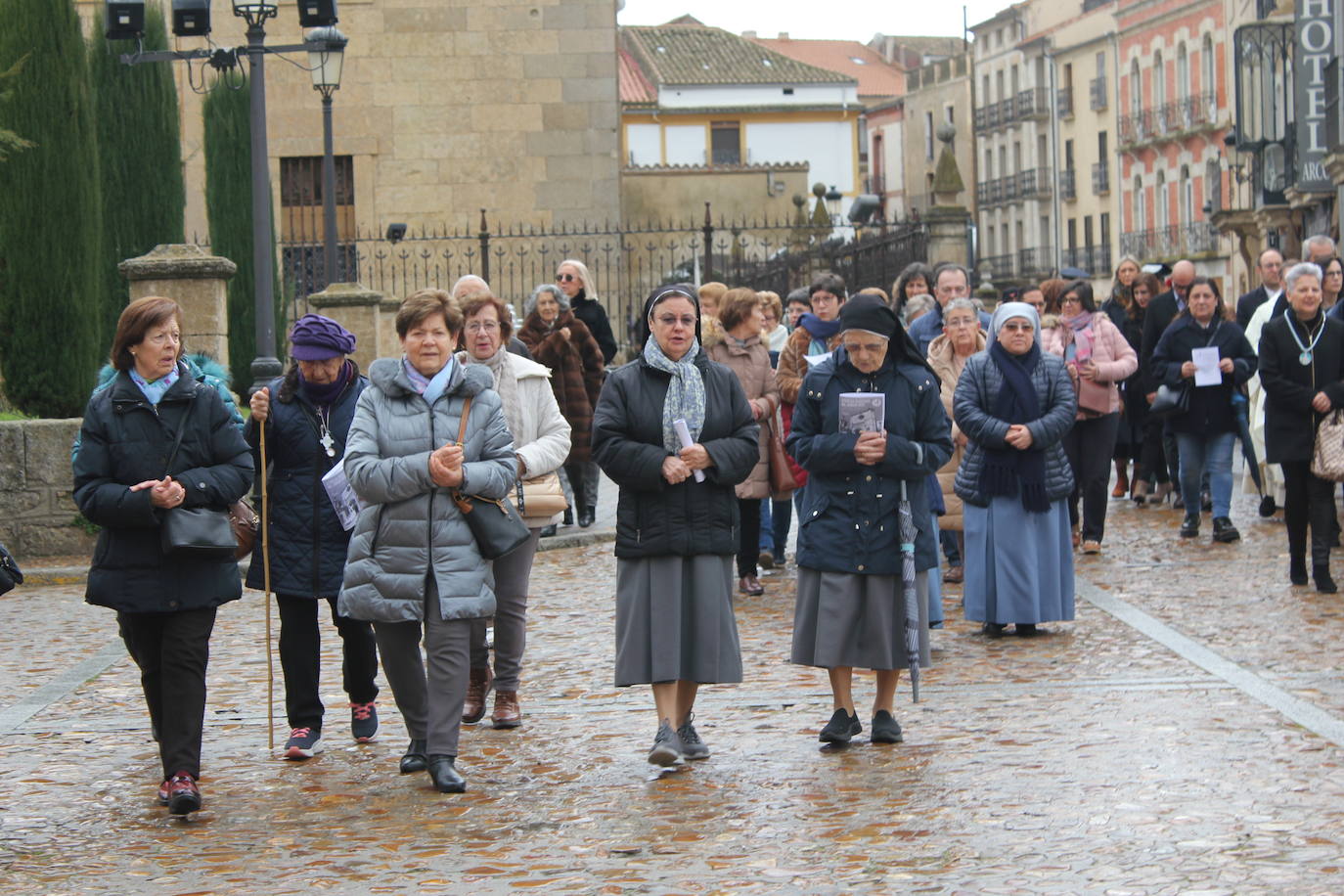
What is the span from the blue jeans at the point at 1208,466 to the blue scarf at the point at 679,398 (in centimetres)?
739

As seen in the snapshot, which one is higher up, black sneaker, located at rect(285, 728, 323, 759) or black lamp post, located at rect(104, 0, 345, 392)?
black lamp post, located at rect(104, 0, 345, 392)

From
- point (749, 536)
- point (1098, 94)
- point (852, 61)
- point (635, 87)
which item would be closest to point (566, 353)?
point (749, 536)

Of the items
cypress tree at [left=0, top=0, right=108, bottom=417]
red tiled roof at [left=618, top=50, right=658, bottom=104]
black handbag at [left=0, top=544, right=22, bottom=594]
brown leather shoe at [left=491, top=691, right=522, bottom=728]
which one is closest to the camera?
black handbag at [left=0, top=544, right=22, bottom=594]

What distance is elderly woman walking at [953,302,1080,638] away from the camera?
10.2m

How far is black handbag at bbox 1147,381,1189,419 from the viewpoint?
46.5 ft

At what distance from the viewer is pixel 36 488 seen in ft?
46.9

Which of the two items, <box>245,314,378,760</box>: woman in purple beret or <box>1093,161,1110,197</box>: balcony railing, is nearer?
<box>245,314,378,760</box>: woman in purple beret

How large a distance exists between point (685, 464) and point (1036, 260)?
244 ft

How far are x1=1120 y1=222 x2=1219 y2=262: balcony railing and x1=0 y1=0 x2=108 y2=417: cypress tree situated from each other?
48.7m

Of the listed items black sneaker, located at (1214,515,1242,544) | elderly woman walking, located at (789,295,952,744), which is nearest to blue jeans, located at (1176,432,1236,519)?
black sneaker, located at (1214,515,1242,544)

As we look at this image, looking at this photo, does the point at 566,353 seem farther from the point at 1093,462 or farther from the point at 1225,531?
the point at 1225,531

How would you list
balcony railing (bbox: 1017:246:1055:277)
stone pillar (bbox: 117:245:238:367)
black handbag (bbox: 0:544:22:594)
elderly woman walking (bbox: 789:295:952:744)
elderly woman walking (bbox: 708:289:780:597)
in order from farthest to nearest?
1. balcony railing (bbox: 1017:246:1055:277)
2. stone pillar (bbox: 117:245:238:367)
3. elderly woman walking (bbox: 708:289:780:597)
4. elderly woman walking (bbox: 789:295:952:744)
5. black handbag (bbox: 0:544:22:594)

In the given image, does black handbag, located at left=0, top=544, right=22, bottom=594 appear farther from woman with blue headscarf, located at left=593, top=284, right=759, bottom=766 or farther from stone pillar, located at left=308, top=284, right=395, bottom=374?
stone pillar, located at left=308, top=284, right=395, bottom=374

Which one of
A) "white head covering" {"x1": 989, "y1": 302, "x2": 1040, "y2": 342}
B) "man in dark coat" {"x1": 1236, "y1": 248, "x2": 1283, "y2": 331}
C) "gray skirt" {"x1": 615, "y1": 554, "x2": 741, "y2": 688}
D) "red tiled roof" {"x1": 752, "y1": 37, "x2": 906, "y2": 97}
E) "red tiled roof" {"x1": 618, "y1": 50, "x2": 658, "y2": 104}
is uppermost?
"red tiled roof" {"x1": 752, "y1": 37, "x2": 906, "y2": 97}
